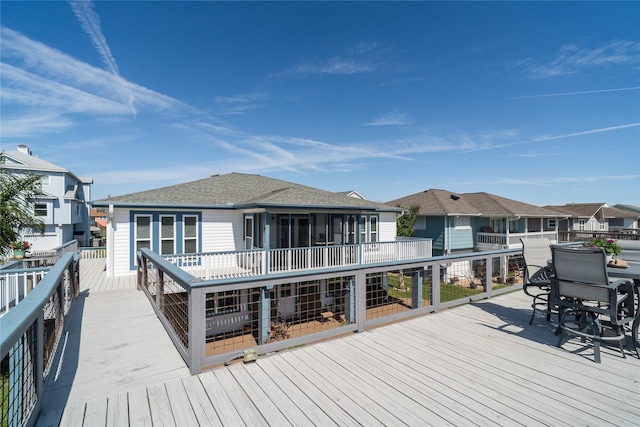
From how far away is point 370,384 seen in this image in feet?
8.49

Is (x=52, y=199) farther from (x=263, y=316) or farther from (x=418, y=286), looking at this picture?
(x=418, y=286)

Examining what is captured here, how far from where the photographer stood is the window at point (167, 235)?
9.82 m

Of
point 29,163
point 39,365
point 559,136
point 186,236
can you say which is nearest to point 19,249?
point 186,236

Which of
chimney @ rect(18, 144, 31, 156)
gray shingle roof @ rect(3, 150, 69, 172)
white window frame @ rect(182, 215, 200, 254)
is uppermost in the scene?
chimney @ rect(18, 144, 31, 156)

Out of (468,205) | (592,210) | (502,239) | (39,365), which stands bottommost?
(502,239)

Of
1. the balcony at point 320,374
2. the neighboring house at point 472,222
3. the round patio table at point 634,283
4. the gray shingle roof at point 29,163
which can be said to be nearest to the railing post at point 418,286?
the balcony at point 320,374

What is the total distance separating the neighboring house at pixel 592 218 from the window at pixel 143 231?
2770 centimetres

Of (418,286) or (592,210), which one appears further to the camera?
(592,210)

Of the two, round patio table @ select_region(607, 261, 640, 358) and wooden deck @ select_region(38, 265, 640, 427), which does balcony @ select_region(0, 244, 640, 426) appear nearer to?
wooden deck @ select_region(38, 265, 640, 427)

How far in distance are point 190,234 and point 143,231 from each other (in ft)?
4.85

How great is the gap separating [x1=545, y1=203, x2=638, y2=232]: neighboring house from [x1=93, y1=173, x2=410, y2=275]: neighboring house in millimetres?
21503

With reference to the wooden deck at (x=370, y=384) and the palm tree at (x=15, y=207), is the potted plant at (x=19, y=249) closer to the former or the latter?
the palm tree at (x=15, y=207)

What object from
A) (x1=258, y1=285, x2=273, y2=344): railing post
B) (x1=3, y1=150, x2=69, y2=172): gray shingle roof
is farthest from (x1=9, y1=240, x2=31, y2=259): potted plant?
(x1=3, y1=150, x2=69, y2=172): gray shingle roof

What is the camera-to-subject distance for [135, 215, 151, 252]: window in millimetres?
9477
